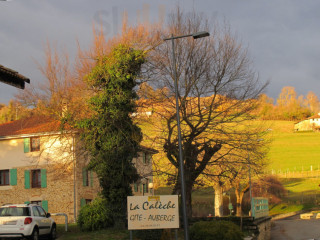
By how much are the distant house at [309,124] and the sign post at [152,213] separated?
113 m

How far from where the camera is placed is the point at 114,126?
77.9ft

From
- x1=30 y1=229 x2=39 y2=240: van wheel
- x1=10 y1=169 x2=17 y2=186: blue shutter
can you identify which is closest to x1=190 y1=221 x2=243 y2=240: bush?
x1=30 y1=229 x2=39 y2=240: van wheel

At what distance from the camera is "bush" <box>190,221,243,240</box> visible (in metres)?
18.9

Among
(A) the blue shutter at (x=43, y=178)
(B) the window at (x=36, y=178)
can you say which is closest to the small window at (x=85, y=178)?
(A) the blue shutter at (x=43, y=178)

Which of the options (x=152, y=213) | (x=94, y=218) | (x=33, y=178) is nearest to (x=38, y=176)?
(x=33, y=178)

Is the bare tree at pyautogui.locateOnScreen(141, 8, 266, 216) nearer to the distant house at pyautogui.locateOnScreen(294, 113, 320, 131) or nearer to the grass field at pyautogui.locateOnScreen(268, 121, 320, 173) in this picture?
the grass field at pyautogui.locateOnScreen(268, 121, 320, 173)

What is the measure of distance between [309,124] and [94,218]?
115m

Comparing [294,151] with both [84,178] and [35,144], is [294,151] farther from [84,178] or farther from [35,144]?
[35,144]

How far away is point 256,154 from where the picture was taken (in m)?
24.4

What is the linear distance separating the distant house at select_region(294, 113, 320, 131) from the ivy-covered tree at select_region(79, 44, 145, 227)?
105 meters

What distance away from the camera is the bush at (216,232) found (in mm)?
18859

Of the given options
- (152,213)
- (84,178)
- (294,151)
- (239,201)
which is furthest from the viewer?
(294,151)

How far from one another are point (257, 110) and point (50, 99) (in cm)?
1408

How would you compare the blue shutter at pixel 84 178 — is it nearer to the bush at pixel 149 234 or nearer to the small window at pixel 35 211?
the bush at pixel 149 234
